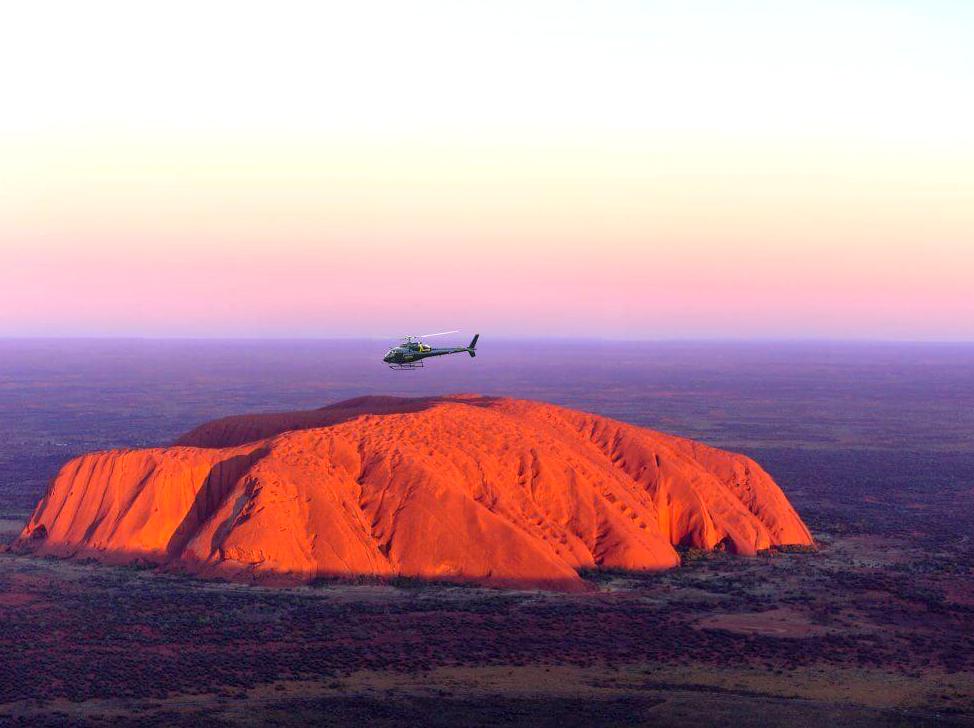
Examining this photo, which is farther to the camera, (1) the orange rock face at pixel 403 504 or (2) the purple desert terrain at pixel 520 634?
(1) the orange rock face at pixel 403 504

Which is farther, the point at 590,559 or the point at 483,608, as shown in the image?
the point at 590,559

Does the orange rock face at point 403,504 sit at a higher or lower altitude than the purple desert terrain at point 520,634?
higher

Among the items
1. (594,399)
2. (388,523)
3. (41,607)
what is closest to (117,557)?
(41,607)

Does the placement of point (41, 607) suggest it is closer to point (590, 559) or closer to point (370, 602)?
point (370, 602)

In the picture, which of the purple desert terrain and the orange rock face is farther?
the orange rock face

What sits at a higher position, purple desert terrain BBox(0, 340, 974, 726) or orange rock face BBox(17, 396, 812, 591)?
orange rock face BBox(17, 396, 812, 591)

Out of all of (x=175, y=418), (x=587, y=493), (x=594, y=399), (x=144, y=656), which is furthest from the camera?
(x=594, y=399)

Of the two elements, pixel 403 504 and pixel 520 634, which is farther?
pixel 403 504

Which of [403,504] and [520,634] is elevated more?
[403,504]
